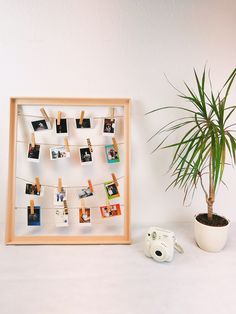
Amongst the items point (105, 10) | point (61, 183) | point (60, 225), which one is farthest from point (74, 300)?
point (105, 10)

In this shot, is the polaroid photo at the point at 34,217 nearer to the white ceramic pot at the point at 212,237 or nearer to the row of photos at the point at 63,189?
the row of photos at the point at 63,189

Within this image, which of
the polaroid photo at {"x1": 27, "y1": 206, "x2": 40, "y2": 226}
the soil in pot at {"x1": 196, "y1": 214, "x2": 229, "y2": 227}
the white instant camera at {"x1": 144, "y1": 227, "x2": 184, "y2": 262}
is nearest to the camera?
the white instant camera at {"x1": 144, "y1": 227, "x2": 184, "y2": 262}

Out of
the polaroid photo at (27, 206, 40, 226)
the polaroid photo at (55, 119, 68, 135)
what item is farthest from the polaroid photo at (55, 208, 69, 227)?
the polaroid photo at (55, 119, 68, 135)

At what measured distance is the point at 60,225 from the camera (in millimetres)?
1244

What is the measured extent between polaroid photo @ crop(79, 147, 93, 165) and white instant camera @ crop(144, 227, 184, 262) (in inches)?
21.2

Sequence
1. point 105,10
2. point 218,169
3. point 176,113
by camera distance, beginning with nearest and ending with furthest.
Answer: point 218,169 → point 105,10 → point 176,113

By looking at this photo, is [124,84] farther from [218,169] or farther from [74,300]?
[74,300]

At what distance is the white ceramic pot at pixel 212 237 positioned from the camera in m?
1.09

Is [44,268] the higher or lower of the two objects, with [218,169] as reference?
lower

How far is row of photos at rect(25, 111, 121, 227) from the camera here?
4.07ft

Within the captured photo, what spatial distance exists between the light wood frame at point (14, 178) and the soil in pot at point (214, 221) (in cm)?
42

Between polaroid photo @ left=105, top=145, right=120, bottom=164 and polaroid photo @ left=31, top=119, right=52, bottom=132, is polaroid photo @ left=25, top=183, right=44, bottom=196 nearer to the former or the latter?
polaroid photo @ left=31, top=119, right=52, bottom=132

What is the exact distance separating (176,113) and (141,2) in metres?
0.69

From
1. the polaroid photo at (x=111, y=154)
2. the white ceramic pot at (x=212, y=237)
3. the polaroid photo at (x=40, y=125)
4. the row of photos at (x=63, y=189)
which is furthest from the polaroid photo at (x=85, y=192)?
the white ceramic pot at (x=212, y=237)
